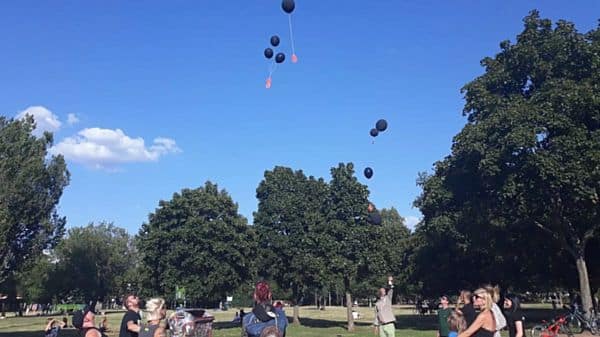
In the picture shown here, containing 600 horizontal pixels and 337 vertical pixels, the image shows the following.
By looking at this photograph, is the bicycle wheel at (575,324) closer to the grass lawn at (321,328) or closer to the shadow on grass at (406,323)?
the grass lawn at (321,328)

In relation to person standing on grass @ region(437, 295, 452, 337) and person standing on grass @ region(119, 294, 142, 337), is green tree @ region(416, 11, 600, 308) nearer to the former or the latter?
person standing on grass @ region(437, 295, 452, 337)

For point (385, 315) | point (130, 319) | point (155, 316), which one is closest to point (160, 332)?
point (155, 316)

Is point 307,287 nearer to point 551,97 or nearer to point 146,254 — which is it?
point 146,254

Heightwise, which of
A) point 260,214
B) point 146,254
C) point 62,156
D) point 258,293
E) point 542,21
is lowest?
point 258,293

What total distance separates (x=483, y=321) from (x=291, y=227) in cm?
3541

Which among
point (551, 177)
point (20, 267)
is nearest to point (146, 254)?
point (20, 267)

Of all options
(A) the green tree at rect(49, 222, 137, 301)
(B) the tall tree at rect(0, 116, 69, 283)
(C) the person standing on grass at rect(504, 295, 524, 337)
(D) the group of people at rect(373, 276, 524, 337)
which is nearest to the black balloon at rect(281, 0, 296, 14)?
(D) the group of people at rect(373, 276, 524, 337)

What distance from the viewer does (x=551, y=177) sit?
24594mm

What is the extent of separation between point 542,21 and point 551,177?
913cm

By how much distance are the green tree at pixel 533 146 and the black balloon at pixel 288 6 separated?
12.7 metres

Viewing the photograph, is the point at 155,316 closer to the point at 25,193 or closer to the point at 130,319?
the point at 130,319

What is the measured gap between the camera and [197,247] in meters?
42.2

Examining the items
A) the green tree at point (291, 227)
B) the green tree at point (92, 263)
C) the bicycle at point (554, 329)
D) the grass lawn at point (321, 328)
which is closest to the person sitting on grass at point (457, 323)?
the bicycle at point (554, 329)

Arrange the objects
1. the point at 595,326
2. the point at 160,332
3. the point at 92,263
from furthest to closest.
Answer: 1. the point at 92,263
2. the point at 595,326
3. the point at 160,332
